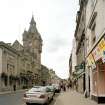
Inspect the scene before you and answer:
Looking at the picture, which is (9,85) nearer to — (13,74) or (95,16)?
Answer: (13,74)

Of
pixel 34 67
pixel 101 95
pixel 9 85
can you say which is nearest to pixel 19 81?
pixel 9 85

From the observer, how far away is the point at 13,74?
280 feet

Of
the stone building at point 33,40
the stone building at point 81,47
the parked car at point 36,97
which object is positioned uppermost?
the stone building at point 33,40

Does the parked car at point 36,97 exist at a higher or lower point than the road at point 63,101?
higher

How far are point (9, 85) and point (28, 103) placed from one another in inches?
2162

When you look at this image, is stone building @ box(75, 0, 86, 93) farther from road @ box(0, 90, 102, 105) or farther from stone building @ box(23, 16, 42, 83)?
stone building @ box(23, 16, 42, 83)

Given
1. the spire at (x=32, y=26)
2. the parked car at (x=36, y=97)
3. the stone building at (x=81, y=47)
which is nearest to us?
the parked car at (x=36, y=97)

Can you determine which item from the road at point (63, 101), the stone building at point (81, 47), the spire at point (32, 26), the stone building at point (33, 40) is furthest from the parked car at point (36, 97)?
the spire at point (32, 26)

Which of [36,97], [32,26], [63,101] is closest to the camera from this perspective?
[36,97]

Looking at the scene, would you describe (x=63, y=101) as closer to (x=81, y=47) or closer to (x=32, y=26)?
(x=81, y=47)

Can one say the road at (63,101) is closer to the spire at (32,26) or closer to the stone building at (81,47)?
the stone building at (81,47)

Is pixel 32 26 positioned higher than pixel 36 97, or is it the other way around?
pixel 32 26

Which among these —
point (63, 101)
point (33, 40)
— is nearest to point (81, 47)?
point (63, 101)

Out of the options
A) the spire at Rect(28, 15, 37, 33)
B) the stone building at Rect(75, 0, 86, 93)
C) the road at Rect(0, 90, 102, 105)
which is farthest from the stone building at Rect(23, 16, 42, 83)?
the road at Rect(0, 90, 102, 105)
